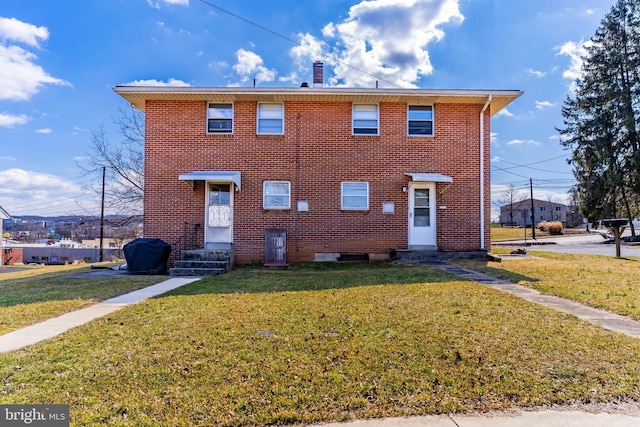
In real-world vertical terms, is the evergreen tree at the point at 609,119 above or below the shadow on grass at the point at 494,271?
above

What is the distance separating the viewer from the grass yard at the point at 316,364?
2.52m

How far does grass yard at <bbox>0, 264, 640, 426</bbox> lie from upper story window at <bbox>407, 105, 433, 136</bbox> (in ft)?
27.2

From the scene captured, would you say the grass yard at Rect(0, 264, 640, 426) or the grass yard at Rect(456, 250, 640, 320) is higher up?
the grass yard at Rect(456, 250, 640, 320)

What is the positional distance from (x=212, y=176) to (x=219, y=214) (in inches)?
55.0

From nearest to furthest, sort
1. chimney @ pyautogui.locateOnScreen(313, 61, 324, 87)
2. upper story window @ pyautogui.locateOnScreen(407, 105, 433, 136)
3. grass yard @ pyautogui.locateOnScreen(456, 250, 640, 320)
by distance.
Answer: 1. grass yard @ pyautogui.locateOnScreen(456, 250, 640, 320)
2. upper story window @ pyautogui.locateOnScreen(407, 105, 433, 136)
3. chimney @ pyautogui.locateOnScreen(313, 61, 324, 87)

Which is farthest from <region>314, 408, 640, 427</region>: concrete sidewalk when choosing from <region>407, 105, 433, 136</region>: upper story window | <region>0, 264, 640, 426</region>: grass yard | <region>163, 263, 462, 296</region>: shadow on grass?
<region>407, 105, 433, 136</region>: upper story window

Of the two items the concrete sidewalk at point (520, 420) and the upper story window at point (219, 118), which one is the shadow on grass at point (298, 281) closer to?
the concrete sidewalk at point (520, 420)

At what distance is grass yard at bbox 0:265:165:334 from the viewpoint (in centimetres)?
503

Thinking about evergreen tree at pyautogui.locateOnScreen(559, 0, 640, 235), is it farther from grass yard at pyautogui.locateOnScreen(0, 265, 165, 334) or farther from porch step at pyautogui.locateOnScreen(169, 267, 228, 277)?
grass yard at pyautogui.locateOnScreen(0, 265, 165, 334)

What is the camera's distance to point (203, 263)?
1047 centimetres

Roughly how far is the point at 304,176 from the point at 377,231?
3.12m

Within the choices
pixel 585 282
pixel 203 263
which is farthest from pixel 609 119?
pixel 203 263

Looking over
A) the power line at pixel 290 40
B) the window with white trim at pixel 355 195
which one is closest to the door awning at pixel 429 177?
the window with white trim at pixel 355 195

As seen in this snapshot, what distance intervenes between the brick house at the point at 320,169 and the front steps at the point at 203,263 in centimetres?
89
